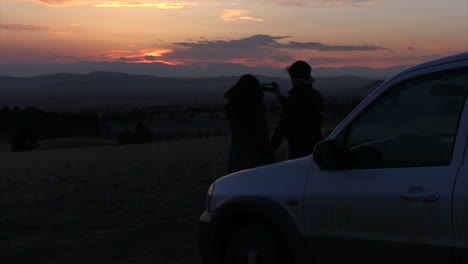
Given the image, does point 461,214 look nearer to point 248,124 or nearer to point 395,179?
point 395,179

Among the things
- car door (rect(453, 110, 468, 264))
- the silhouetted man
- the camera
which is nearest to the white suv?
car door (rect(453, 110, 468, 264))

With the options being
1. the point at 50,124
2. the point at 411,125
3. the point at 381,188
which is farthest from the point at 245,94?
the point at 50,124

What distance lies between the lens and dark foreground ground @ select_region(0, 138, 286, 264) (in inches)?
310

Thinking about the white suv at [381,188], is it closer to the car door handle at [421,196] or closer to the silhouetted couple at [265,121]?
the car door handle at [421,196]

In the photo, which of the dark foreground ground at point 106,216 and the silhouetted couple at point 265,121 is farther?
the dark foreground ground at point 106,216

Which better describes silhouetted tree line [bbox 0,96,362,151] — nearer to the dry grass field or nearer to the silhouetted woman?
the dry grass field

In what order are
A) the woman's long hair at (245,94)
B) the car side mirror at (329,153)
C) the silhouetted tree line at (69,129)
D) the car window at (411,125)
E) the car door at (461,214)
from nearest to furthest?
the car door at (461,214) → the car window at (411,125) → the car side mirror at (329,153) → the woman's long hair at (245,94) → the silhouetted tree line at (69,129)

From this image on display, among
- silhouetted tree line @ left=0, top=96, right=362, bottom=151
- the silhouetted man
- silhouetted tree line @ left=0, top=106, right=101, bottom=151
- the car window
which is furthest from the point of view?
silhouetted tree line @ left=0, top=106, right=101, bottom=151

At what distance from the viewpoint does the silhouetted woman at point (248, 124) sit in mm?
6516

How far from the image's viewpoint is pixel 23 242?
340 inches

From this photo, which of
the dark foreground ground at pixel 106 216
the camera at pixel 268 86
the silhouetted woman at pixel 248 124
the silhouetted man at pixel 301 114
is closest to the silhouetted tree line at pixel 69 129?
the dark foreground ground at pixel 106 216

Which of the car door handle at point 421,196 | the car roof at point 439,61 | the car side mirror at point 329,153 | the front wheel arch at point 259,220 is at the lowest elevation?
the front wheel arch at point 259,220

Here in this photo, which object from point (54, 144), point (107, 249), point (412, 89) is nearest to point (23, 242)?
point (107, 249)

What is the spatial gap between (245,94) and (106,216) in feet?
15.6
